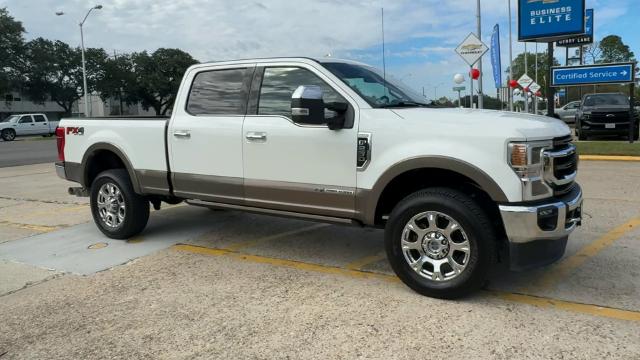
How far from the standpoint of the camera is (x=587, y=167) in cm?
1185

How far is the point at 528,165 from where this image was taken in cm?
384

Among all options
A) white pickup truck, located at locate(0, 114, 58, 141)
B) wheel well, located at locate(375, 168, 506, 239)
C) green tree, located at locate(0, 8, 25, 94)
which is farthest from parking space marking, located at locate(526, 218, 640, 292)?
green tree, located at locate(0, 8, 25, 94)


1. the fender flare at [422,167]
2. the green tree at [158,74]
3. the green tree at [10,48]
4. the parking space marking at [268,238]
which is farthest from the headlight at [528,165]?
the green tree at [158,74]

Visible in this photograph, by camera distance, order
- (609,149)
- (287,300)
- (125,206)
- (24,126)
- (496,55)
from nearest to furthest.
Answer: (287,300)
(125,206)
(609,149)
(496,55)
(24,126)

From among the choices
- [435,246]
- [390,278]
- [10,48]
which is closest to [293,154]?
[390,278]

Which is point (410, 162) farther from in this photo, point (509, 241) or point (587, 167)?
point (587, 167)

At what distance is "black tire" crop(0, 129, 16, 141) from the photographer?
37159mm

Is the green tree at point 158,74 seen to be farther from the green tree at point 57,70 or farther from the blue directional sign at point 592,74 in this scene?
the blue directional sign at point 592,74

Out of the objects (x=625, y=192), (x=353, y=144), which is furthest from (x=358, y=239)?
(x=625, y=192)

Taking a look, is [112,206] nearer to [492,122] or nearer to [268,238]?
[268,238]

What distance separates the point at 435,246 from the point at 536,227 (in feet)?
2.49

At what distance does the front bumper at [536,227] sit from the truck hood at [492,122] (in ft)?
1.64

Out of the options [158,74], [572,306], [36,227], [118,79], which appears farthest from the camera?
[158,74]

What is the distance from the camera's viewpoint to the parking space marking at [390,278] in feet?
12.7
